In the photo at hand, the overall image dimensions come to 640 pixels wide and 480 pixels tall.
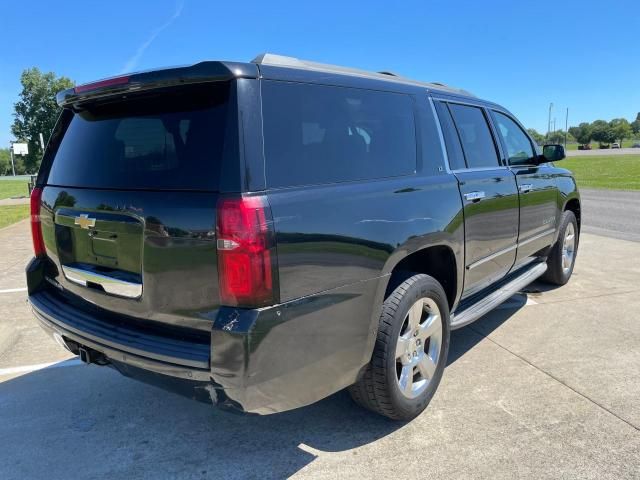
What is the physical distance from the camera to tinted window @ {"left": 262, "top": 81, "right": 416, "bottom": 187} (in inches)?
89.6

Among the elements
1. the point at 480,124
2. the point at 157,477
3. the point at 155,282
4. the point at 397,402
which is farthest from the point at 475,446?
the point at 480,124

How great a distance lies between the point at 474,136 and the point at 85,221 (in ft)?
9.39

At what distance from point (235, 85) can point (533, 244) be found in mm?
3574

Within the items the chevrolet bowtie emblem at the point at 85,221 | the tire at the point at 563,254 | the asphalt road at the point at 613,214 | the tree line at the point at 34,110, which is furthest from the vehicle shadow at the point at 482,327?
the tree line at the point at 34,110

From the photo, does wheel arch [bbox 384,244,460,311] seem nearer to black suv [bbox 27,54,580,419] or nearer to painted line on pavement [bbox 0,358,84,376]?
black suv [bbox 27,54,580,419]

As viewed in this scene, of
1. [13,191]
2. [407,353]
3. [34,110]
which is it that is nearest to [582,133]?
[34,110]

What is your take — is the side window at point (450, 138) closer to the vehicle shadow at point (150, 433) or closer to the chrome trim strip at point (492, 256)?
the chrome trim strip at point (492, 256)

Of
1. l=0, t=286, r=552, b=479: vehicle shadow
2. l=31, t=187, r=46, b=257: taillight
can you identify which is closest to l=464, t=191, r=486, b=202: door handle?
l=0, t=286, r=552, b=479: vehicle shadow

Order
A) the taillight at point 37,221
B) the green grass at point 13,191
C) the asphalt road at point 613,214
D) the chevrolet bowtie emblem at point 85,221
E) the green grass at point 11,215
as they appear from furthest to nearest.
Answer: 1. the green grass at point 13,191
2. the green grass at point 11,215
3. the asphalt road at point 613,214
4. the taillight at point 37,221
5. the chevrolet bowtie emblem at point 85,221

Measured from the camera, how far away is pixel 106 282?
2.56m

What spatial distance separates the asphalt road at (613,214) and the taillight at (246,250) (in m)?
8.25

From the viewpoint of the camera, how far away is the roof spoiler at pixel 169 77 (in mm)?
2158

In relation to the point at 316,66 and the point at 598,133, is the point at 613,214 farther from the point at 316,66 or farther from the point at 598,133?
the point at 598,133

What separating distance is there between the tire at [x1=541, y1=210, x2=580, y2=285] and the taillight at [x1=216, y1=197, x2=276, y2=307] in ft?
14.2
